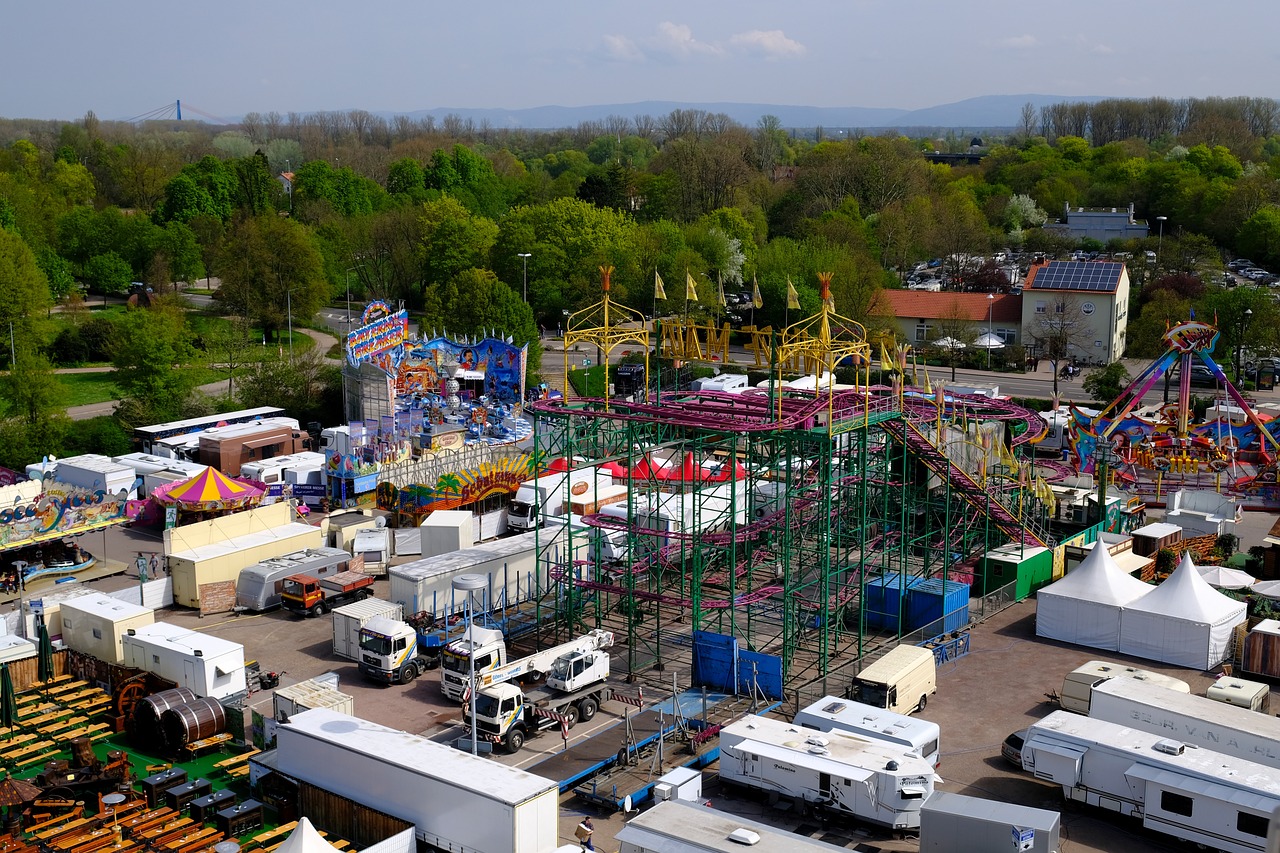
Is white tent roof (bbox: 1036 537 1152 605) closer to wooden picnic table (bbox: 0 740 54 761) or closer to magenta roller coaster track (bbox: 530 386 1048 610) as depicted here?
magenta roller coaster track (bbox: 530 386 1048 610)

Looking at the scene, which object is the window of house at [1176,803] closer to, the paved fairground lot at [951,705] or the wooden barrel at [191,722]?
the paved fairground lot at [951,705]

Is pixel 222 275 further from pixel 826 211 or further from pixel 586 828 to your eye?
pixel 586 828

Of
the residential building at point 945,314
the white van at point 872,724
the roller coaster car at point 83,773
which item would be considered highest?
the residential building at point 945,314

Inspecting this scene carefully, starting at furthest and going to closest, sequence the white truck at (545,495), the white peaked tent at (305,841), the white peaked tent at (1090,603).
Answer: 1. the white truck at (545,495)
2. the white peaked tent at (1090,603)
3. the white peaked tent at (305,841)

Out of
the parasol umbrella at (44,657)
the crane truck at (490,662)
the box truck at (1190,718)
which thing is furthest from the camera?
the parasol umbrella at (44,657)

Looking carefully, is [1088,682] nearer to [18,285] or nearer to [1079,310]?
[1079,310]

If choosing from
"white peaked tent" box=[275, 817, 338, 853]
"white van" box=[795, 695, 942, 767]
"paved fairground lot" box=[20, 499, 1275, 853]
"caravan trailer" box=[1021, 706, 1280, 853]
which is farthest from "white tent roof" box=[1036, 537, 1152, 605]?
"white peaked tent" box=[275, 817, 338, 853]

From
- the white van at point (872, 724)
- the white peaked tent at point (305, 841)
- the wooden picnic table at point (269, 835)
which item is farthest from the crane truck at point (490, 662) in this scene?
the white peaked tent at point (305, 841)
